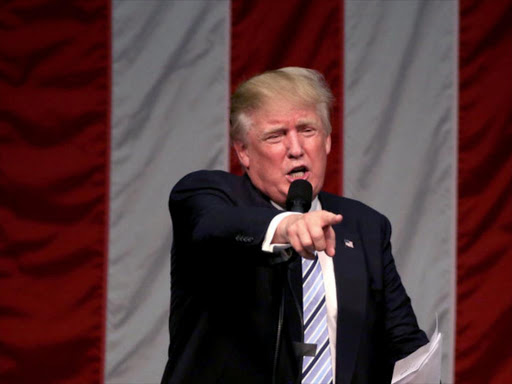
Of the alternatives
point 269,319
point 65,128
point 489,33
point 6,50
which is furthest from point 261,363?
point 489,33

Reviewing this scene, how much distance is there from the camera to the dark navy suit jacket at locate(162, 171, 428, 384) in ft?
5.49

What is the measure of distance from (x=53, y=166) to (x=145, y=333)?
0.61 m

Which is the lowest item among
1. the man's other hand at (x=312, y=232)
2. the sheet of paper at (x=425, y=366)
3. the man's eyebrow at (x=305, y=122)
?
the sheet of paper at (x=425, y=366)

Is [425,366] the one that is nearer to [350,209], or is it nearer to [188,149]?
[350,209]

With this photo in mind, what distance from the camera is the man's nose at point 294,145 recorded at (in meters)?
1.79

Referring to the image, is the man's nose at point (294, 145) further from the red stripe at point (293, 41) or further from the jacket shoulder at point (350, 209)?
the red stripe at point (293, 41)

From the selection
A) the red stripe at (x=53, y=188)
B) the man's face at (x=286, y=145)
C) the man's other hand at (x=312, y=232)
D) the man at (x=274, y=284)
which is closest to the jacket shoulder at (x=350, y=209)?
the man at (x=274, y=284)

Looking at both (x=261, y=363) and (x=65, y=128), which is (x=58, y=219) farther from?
(x=261, y=363)

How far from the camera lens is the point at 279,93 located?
1816 millimetres

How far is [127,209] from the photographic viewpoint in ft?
Answer: 8.98

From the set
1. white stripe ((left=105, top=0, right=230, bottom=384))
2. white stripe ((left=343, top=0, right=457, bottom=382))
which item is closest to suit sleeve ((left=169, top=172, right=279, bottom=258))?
white stripe ((left=105, top=0, right=230, bottom=384))

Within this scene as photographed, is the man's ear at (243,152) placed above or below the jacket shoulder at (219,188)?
above

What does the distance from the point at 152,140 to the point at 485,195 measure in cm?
113

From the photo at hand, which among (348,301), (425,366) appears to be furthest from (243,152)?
(425,366)
